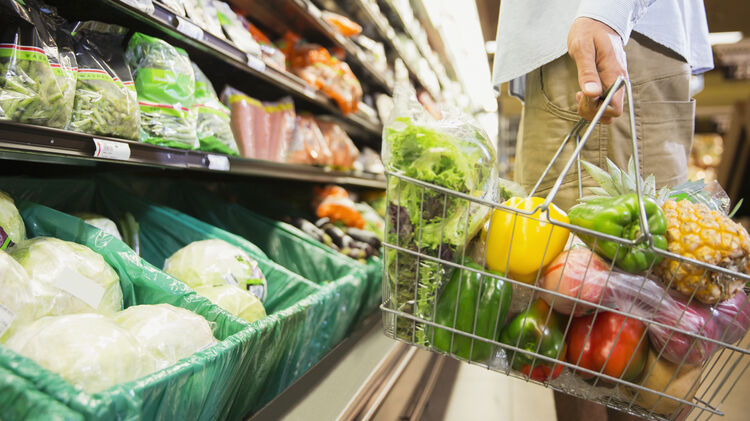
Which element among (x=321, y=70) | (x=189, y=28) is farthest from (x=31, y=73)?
(x=321, y=70)

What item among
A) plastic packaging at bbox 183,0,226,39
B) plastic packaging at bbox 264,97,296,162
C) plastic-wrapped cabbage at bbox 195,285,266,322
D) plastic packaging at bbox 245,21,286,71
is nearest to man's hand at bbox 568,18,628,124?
plastic-wrapped cabbage at bbox 195,285,266,322

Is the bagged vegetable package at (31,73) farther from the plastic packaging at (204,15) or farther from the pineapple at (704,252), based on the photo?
the pineapple at (704,252)

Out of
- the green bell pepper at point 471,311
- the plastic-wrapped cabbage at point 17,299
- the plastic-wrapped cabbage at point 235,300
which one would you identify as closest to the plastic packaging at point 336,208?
the plastic-wrapped cabbage at point 235,300

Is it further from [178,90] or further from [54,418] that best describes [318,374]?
[178,90]

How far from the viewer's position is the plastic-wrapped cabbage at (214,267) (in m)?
1.55

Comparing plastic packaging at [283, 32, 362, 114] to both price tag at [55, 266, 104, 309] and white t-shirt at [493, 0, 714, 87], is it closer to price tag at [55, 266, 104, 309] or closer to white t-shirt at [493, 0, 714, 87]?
white t-shirt at [493, 0, 714, 87]

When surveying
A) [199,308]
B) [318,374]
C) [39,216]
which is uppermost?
[39,216]

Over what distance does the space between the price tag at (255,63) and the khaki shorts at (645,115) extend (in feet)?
3.83

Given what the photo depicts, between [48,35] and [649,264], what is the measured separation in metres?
1.43

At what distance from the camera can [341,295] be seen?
180cm

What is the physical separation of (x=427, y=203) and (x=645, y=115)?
35.6 inches

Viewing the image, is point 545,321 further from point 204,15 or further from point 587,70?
point 204,15

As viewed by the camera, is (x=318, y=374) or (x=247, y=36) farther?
(x=247, y=36)

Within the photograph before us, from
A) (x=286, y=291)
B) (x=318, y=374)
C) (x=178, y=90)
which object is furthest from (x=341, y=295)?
(x=178, y=90)
